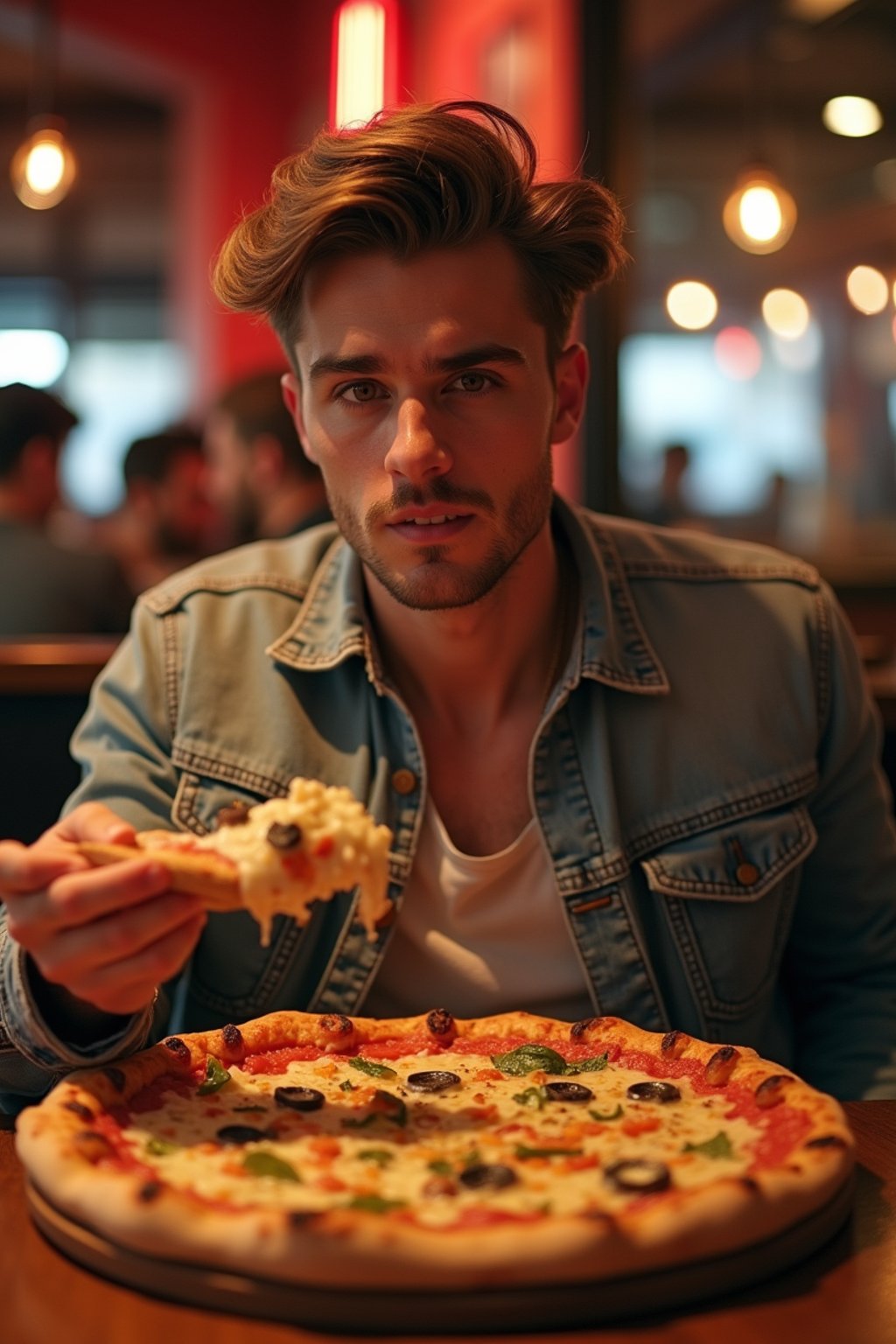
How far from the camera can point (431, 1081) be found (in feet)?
4.90

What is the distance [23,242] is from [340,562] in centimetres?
1436

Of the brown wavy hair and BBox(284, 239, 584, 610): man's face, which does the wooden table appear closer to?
BBox(284, 239, 584, 610): man's face

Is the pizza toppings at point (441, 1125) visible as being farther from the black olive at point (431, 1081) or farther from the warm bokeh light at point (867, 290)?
the warm bokeh light at point (867, 290)

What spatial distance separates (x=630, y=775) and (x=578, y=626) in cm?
22

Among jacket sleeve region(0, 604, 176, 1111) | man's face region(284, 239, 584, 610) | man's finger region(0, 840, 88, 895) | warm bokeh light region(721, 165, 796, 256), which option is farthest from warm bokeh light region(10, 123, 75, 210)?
man's finger region(0, 840, 88, 895)

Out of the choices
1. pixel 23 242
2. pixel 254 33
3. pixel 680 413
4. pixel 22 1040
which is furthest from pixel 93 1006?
pixel 23 242

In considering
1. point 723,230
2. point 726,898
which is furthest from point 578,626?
point 723,230

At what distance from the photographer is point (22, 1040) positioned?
1.51 m

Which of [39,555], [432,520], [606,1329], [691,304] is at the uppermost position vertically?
[691,304]

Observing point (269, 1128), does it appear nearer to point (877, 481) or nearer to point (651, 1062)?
point (651, 1062)

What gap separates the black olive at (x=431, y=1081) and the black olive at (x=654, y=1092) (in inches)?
6.7

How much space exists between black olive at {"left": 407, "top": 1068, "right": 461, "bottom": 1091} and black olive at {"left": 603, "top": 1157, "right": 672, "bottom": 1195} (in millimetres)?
292

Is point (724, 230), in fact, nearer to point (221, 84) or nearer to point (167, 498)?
point (167, 498)

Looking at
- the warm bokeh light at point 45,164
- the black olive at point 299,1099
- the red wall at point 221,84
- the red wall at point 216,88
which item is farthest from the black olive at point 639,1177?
the red wall at point 221,84
